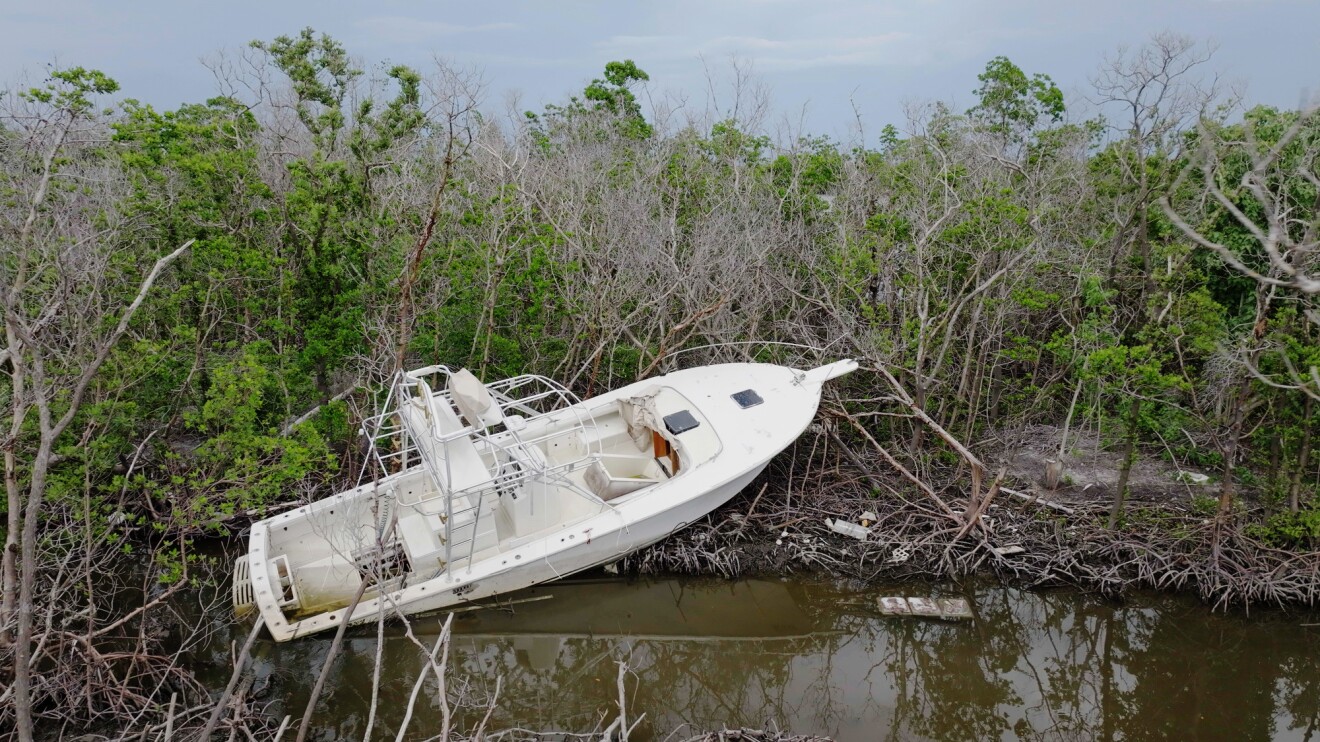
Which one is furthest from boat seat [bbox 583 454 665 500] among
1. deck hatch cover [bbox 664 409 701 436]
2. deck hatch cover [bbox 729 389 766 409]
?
deck hatch cover [bbox 729 389 766 409]

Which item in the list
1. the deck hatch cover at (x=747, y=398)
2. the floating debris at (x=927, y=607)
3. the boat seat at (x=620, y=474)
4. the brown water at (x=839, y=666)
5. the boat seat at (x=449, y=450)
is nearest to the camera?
the brown water at (x=839, y=666)

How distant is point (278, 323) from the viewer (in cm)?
955

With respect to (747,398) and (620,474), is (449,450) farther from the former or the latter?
(747,398)

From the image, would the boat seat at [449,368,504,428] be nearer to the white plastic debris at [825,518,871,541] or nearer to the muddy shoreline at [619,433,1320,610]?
the muddy shoreline at [619,433,1320,610]

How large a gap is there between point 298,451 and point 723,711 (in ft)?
16.6

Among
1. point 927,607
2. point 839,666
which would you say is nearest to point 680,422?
point 839,666

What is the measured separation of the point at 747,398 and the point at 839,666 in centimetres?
319

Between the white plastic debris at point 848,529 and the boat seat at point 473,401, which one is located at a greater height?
the boat seat at point 473,401

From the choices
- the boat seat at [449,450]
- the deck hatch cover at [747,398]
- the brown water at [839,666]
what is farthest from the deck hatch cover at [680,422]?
the boat seat at [449,450]

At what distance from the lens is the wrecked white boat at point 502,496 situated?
7430 mm

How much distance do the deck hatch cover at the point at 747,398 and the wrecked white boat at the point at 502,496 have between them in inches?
0.6

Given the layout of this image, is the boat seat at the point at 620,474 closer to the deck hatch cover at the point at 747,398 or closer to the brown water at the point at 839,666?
the brown water at the point at 839,666

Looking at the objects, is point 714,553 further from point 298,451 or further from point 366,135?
point 366,135

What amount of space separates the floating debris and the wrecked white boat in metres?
2.04
